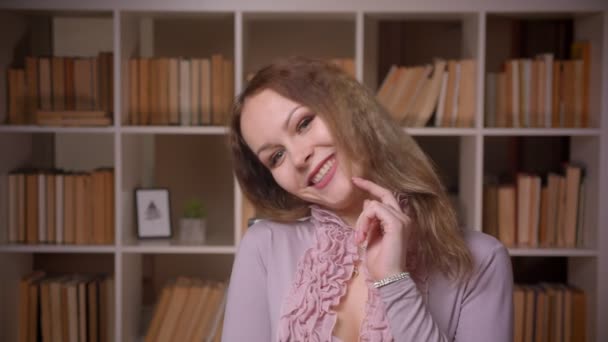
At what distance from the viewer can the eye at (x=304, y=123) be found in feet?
3.69

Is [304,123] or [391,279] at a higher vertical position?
[304,123]

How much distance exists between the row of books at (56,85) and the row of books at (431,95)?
44.7 inches

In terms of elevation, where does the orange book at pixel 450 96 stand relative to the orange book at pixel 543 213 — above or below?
above

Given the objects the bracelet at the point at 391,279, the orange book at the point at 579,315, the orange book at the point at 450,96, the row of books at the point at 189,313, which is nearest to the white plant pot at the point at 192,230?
the row of books at the point at 189,313

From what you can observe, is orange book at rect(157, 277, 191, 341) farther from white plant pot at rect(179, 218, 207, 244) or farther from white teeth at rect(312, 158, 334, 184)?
white teeth at rect(312, 158, 334, 184)

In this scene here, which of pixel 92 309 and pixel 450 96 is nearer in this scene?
pixel 450 96

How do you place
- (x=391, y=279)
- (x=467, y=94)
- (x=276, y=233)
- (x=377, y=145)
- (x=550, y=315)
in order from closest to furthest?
1. (x=391, y=279)
2. (x=377, y=145)
3. (x=276, y=233)
4. (x=467, y=94)
5. (x=550, y=315)

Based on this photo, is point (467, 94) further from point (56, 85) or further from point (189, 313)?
point (56, 85)

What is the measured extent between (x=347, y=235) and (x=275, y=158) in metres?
0.21

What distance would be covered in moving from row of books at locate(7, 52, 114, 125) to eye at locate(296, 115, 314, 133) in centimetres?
158

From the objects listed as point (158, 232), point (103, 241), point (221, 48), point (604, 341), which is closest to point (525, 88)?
point (604, 341)

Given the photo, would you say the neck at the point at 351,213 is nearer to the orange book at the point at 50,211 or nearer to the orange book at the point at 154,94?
the orange book at the point at 154,94

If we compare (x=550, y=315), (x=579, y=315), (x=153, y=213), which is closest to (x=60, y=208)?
(x=153, y=213)

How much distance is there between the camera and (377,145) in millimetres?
1130
